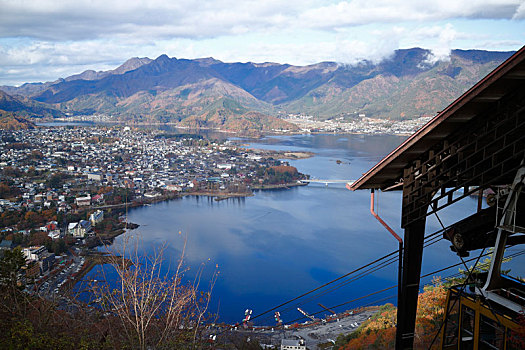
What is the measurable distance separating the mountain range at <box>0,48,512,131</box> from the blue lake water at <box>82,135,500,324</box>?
84.9 feet

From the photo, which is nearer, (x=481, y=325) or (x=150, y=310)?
(x=481, y=325)

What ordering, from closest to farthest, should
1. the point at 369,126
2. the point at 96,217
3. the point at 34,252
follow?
the point at 34,252
the point at 96,217
the point at 369,126

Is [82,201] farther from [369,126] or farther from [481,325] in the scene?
[369,126]

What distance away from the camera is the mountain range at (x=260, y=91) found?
141 feet

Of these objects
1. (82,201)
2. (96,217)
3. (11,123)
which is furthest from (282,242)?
(11,123)

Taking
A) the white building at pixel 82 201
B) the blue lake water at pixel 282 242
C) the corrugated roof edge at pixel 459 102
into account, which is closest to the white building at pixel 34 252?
the blue lake water at pixel 282 242

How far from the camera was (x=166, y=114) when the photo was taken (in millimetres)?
50000

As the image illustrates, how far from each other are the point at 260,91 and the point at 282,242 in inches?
2857

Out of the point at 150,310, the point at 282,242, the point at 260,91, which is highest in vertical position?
the point at 260,91

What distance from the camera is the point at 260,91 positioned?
264 ft

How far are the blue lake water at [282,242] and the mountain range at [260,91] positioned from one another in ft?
84.9

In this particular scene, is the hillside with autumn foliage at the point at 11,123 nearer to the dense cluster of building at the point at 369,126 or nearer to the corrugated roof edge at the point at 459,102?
the dense cluster of building at the point at 369,126

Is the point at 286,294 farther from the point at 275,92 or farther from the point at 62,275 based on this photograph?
the point at 275,92

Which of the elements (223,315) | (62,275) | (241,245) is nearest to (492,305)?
(223,315)
